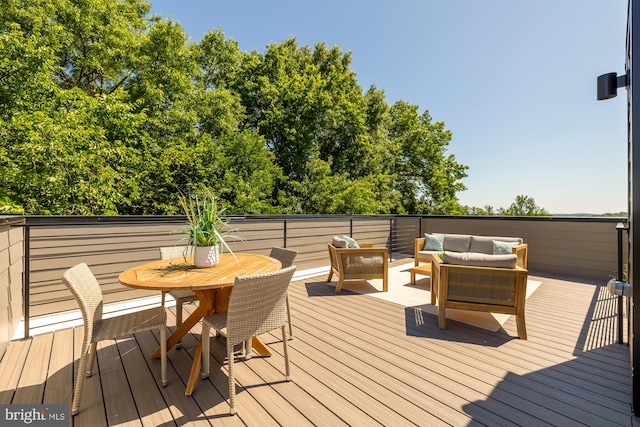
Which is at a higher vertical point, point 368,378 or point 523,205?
point 523,205

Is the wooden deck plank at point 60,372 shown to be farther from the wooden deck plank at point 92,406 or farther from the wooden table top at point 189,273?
the wooden table top at point 189,273

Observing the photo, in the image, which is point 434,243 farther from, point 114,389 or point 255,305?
point 114,389

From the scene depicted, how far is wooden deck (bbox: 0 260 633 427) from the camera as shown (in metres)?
1.67

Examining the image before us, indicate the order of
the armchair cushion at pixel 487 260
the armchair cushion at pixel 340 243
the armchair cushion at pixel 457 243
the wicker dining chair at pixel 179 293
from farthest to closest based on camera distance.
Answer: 1. the armchair cushion at pixel 457 243
2. the armchair cushion at pixel 340 243
3. the armchair cushion at pixel 487 260
4. the wicker dining chair at pixel 179 293

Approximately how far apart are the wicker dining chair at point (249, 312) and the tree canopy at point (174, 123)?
18.1 feet

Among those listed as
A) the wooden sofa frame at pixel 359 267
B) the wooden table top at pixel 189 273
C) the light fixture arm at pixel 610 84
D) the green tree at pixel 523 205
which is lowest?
the wooden sofa frame at pixel 359 267

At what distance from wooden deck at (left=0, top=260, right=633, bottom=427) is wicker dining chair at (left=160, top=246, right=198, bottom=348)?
0.29 m

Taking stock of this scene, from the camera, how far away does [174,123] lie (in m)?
8.59

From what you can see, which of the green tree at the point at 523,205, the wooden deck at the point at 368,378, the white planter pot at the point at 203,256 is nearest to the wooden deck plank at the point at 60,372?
the wooden deck at the point at 368,378

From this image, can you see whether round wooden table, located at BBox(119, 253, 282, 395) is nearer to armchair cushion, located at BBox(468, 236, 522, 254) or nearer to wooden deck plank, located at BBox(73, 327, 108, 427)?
wooden deck plank, located at BBox(73, 327, 108, 427)

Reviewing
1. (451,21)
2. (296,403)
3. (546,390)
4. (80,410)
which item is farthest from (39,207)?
(451,21)

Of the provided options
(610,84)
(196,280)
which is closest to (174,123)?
(196,280)

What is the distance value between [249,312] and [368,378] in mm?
1002

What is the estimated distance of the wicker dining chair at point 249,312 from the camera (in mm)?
1714
